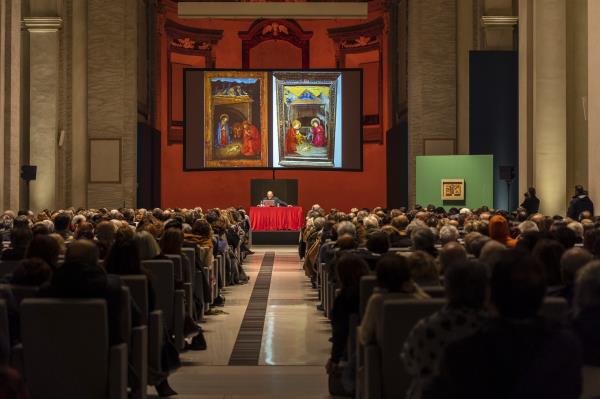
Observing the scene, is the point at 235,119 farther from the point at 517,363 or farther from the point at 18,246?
the point at 517,363

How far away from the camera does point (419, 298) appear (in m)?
5.82

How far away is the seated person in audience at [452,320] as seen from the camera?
13.9 feet

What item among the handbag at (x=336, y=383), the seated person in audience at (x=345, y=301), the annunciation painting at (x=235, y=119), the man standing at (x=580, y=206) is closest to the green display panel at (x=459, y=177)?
the man standing at (x=580, y=206)

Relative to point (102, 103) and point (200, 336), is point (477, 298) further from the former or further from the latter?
point (102, 103)

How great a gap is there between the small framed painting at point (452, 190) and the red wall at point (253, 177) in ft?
41.4

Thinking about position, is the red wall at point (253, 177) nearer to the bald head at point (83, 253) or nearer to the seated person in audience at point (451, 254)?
the seated person in audience at point (451, 254)

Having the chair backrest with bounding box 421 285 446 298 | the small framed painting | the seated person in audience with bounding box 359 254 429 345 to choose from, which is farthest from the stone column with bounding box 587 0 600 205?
the seated person in audience with bounding box 359 254 429 345

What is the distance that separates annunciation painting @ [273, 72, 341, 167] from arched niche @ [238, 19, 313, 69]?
4614 mm

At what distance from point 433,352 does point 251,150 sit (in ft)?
97.4

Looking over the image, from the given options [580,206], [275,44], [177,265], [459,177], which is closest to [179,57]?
[275,44]

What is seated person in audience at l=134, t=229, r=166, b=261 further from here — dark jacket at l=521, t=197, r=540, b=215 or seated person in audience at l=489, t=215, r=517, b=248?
dark jacket at l=521, t=197, r=540, b=215

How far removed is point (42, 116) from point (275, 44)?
14.3 metres

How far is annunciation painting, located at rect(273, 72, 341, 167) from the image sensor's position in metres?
33.5

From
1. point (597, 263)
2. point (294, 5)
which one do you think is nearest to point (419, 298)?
point (597, 263)
